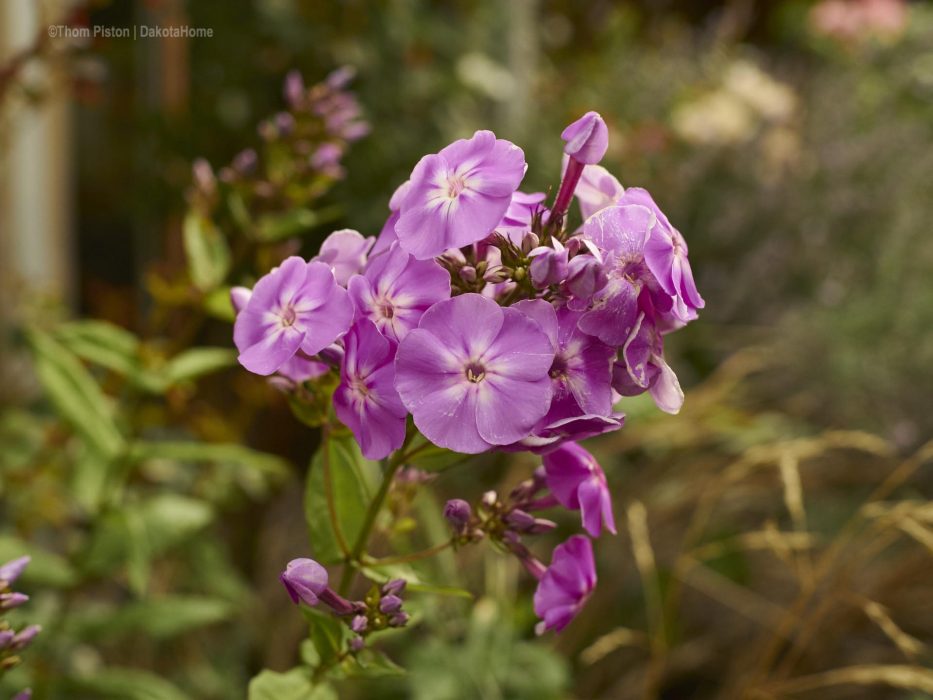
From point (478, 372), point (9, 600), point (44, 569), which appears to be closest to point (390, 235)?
point (478, 372)

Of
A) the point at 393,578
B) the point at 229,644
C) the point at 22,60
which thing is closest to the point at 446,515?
the point at 393,578

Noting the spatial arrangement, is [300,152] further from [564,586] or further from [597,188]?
[564,586]

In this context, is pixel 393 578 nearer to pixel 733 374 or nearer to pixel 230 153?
pixel 733 374

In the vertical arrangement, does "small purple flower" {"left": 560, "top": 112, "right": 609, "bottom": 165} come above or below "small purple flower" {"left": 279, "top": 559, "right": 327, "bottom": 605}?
above

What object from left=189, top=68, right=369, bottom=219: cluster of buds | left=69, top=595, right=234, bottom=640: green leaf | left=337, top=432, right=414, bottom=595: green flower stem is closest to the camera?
left=337, top=432, right=414, bottom=595: green flower stem

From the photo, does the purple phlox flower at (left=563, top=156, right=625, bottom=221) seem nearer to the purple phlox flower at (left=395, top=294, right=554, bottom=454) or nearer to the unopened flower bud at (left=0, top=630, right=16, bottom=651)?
the purple phlox flower at (left=395, top=294, right=554, bottom=454)

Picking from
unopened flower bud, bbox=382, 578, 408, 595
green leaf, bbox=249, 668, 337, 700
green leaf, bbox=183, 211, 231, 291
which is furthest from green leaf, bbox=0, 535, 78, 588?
unopened flower bud, bbox=382, 578, 408, 595
